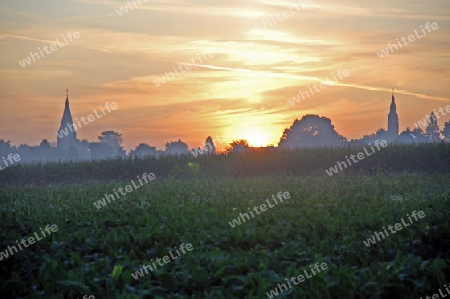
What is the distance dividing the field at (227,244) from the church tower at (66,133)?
104653mm

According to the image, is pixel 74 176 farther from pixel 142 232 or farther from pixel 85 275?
pixel 85 275

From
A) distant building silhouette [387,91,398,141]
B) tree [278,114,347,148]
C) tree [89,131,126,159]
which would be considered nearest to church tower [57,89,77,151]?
tree [89,131,126,159]

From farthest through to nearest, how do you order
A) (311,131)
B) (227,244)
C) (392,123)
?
(392,123) → (311,131) → (227,244)

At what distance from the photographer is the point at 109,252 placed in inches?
441

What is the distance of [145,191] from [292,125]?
276ft

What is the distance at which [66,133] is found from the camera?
128 meters

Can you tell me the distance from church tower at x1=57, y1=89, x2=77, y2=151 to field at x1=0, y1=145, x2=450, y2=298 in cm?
10465

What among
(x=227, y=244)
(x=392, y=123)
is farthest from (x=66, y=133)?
(x=227, y=244)

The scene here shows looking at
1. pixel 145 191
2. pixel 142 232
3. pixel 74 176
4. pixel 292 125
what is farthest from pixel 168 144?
pixel 142 232

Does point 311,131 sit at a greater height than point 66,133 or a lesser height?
lesser

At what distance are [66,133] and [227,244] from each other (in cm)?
12118

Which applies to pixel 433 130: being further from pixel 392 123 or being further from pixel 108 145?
pixel 108 145

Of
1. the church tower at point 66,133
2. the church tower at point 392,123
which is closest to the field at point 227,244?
the church tower at point 66,133

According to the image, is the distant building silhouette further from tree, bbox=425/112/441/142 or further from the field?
the field
